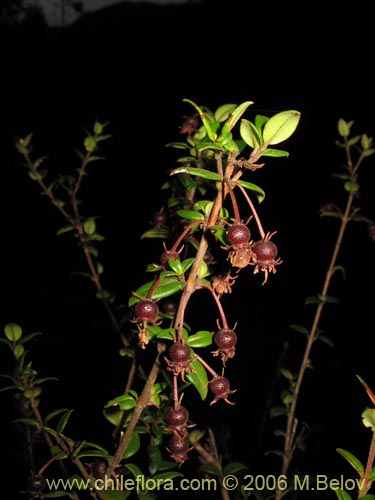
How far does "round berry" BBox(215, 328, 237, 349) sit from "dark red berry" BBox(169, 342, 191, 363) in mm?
73

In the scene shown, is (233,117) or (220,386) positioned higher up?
(233,117)

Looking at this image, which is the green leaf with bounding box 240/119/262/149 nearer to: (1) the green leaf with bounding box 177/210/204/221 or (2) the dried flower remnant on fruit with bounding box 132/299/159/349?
(1) the green leaf with bounding box 177/210/204/221

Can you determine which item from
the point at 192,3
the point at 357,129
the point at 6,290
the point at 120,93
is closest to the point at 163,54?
the point at 120,93

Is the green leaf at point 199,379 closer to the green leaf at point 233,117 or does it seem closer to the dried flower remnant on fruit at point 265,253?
the dried flower remnant on fruit at point 265,253

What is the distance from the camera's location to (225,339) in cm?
80

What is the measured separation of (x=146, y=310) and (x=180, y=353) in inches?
4.0

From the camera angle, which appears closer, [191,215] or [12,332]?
[191,215]

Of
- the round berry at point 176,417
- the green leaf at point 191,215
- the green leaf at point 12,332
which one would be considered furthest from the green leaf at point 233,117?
the green leaf at point 12,332

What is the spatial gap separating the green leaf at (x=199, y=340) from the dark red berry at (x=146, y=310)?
0.11 meters

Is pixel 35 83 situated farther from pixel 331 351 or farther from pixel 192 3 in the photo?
pixel 331 351

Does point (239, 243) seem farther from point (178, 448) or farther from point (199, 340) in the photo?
point (178, 448)

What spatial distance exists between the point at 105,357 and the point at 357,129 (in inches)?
163

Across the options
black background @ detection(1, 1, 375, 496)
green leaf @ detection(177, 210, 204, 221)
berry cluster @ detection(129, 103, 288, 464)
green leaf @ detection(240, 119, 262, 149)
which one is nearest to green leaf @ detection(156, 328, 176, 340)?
berry cluster @ detection(129, 103, 288, 464)

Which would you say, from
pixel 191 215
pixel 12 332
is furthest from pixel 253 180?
pixel 191 215
